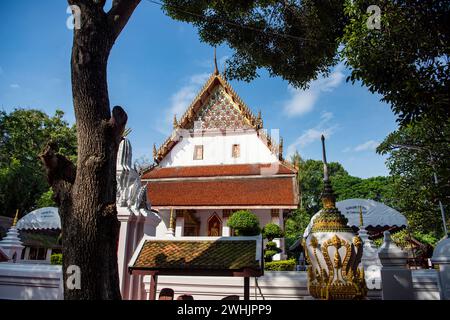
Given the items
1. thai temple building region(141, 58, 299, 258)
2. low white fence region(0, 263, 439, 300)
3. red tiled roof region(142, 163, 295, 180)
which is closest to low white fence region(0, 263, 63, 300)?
low white fence region(0, 263, 439, 300)

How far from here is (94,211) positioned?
3533mm

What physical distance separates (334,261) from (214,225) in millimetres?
13985

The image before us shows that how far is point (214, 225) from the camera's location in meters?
17.6

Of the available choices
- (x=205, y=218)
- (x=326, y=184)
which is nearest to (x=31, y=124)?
(x=205, y=218)

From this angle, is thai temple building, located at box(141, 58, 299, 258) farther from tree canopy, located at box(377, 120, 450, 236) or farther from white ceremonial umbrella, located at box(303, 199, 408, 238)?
tree canopy, located at box(377, 120, 450, 236)

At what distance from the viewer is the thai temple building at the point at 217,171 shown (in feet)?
54.0

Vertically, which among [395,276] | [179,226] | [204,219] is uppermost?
[204,219]

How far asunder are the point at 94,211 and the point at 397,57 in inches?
187

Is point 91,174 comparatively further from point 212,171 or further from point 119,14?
point 212,171

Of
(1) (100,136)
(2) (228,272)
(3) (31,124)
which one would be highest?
(3) (31,124)

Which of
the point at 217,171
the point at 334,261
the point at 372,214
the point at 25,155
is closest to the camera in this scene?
the point at 334,261

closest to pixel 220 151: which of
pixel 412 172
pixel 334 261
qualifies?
pixel 412 172

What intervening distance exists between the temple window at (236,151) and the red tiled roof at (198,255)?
1419 cm
